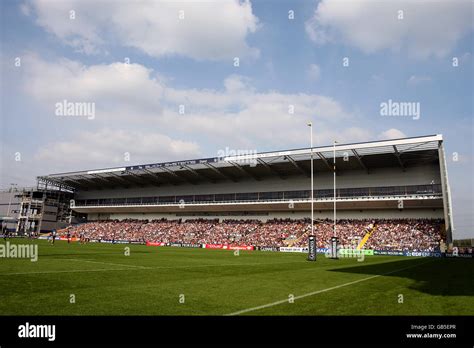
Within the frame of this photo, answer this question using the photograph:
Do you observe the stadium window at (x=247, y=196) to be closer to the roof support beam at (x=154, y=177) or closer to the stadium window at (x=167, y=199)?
the stadium window at (x=167, y=199)

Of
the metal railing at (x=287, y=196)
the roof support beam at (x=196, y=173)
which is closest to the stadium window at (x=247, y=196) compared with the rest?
the metal railing at (x=287, y=196)

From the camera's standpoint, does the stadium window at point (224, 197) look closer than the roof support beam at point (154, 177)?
Yes

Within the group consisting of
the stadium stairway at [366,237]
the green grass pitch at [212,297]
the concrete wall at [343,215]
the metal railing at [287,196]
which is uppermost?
the metal railing at [287,196]

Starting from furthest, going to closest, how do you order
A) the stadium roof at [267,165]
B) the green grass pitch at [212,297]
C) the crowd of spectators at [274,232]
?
the stadium roof at [267,165], the crowd of spectators at [274,232], the green grass pitch at [212,297]

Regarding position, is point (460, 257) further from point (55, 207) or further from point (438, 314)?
point (55, 207)

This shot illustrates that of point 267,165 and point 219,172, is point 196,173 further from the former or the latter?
point 267,165

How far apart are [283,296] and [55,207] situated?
321ft

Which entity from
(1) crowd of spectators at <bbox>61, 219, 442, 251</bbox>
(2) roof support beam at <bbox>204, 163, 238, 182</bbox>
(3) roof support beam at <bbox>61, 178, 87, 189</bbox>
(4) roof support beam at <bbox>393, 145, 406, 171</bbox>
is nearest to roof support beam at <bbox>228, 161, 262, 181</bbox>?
(2) roof support beam at <bbox>204, 163, 238, 182</bbox>

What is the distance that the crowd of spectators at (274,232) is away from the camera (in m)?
50.5

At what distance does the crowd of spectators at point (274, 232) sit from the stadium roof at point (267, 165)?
9.00m

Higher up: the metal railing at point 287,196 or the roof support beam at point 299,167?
the roof support beam at point 299,167

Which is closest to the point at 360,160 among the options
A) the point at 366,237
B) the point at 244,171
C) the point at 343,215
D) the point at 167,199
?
the point at 343,215
